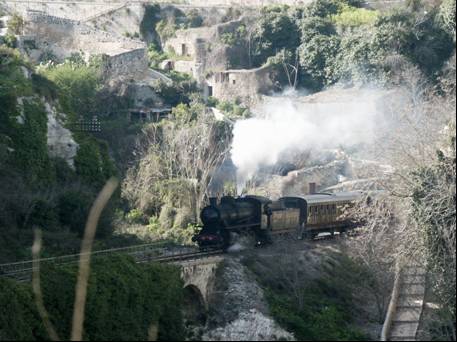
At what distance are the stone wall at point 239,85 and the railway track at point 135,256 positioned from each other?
24000mm

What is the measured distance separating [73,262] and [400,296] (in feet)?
37.8

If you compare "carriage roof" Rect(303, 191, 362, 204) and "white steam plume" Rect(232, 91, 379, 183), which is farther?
"white steam plume" Rect(232, 91, 379, 183)

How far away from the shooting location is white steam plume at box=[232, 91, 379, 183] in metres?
55.8

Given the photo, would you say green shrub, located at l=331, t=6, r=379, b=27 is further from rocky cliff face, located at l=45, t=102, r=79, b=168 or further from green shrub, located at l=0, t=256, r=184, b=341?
green shrub, located at l=0, t=256, r=184, b=341

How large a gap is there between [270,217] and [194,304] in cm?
635

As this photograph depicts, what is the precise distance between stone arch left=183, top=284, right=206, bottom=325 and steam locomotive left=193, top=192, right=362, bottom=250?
335cm

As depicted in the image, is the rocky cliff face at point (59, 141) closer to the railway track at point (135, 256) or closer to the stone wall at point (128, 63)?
the railway track at point (135, 256)

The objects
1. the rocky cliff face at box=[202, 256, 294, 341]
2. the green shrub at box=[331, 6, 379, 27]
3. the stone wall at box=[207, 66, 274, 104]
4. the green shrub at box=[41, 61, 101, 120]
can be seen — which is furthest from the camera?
the green shrub at box=[331, 6, 379, 27]

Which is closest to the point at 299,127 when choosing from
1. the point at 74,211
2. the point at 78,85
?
the point at 78,85

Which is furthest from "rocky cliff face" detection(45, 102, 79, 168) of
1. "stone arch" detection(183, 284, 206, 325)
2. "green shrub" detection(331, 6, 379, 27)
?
"green shrub" detection(331, 6, 379, 27)

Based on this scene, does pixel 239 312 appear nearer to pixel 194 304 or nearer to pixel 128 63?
pixel 194 304

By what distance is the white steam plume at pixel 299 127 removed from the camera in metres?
55.8

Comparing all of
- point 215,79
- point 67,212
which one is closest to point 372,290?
point 67,212

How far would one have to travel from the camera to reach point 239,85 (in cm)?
6300
